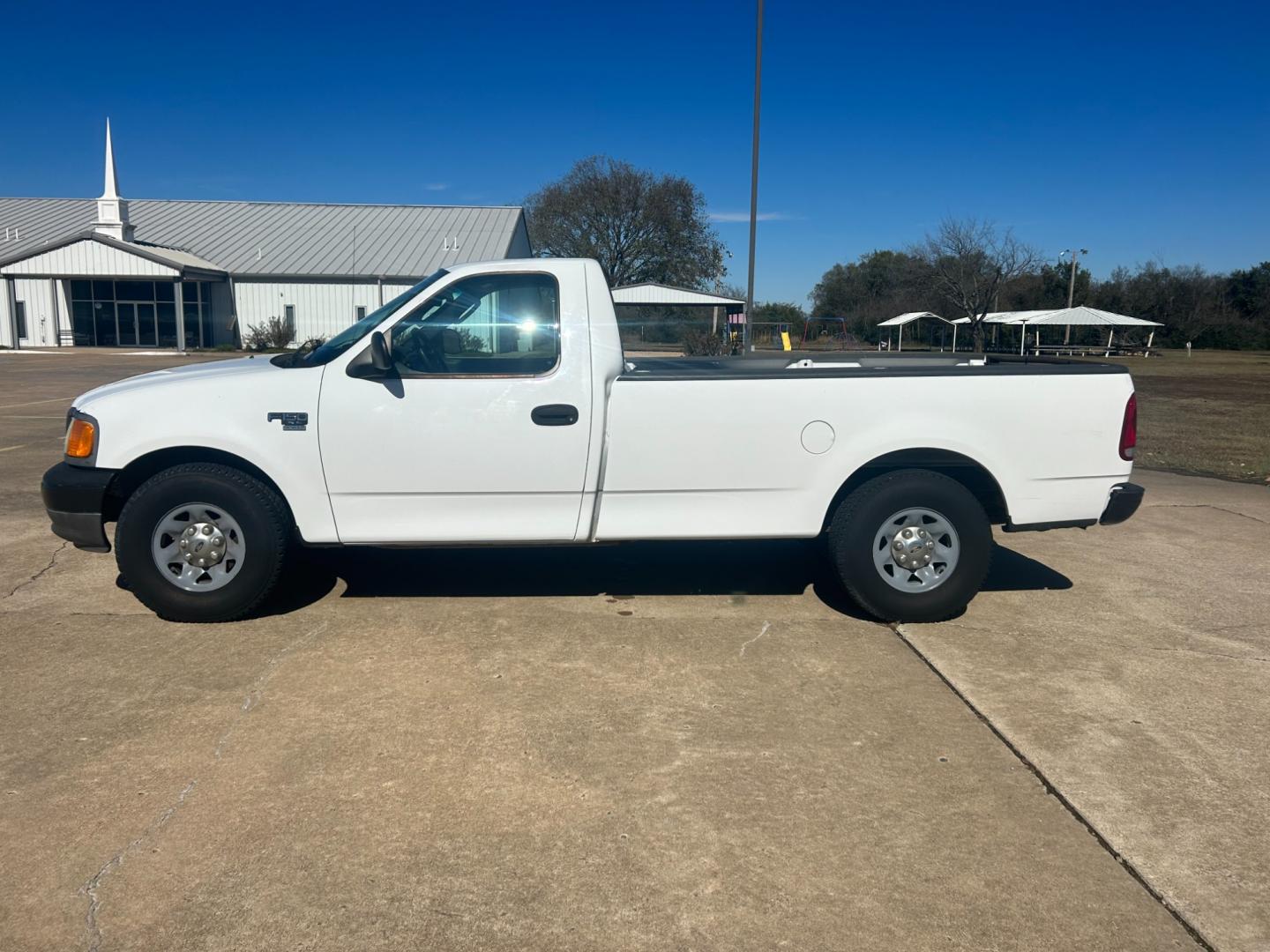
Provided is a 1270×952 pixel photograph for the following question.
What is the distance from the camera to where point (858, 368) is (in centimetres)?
559

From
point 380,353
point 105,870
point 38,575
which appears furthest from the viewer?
point 38,575

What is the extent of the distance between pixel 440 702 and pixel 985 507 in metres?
3.34

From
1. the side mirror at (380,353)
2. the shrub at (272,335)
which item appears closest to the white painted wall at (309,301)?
the shrub at (272,335)

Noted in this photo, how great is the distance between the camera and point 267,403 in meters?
5.29

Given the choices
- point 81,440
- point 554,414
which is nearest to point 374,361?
point 554,414

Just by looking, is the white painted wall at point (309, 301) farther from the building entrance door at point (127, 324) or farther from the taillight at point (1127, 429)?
the taillight at point (1127, 429)

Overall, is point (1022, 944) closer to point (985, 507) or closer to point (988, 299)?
Result: point (985, 507)

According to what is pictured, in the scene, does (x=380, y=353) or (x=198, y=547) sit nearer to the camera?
(x=380, y=353)

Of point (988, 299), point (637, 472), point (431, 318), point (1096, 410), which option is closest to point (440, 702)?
point (637, 472)

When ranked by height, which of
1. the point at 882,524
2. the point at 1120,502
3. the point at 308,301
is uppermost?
the point at 308,301

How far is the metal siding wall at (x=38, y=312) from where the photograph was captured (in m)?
43.5

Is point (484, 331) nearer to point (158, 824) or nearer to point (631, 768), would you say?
point (631, 768)

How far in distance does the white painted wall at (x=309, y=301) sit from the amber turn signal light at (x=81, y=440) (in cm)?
3918

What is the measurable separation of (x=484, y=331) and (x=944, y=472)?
8.68 feet
